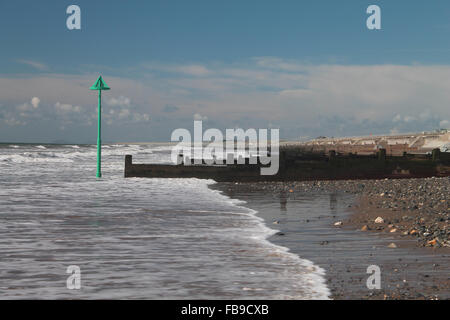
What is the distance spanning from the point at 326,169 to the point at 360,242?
1541 cm

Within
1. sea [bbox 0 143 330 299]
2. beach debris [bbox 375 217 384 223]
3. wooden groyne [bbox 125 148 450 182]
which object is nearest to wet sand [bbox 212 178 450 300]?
beach debris [bbox 375 217 384 223]

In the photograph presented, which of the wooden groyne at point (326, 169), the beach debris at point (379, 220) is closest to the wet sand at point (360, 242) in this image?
the beach debris at point (379, 220)

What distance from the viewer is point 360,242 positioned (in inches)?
343

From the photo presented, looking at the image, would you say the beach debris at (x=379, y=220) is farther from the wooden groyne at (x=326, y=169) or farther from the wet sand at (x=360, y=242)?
the wooden groyne at (x=326, y=169)

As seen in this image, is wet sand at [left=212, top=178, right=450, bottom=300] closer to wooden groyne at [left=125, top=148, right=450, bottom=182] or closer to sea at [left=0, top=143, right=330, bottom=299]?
sea at [left=0, top=143, right=330, bottom=299]

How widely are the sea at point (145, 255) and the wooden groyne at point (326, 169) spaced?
9.54m

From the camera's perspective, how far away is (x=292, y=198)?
16.7 meters

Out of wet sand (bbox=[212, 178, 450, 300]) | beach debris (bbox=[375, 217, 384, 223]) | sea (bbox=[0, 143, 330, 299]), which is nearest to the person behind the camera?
sea (bbox=[0, 143, 330, 299])

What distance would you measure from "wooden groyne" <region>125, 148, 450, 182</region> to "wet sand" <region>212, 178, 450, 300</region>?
255 inches

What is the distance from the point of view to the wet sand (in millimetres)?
5883

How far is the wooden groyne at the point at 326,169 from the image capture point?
933 inches

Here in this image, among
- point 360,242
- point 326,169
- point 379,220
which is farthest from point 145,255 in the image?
point 326,169
